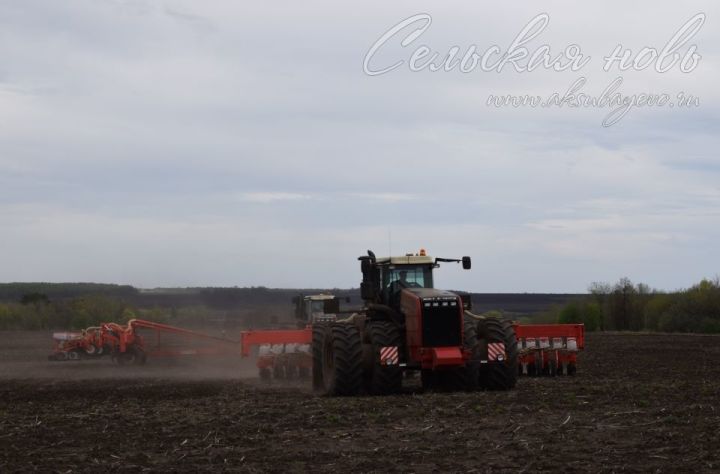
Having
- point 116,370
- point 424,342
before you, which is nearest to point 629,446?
point 424,342

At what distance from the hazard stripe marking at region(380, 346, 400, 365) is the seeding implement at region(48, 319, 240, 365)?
746 inches

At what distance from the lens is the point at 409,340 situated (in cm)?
2081

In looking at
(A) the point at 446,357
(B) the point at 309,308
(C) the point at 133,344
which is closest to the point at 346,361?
(A) the point at 446,357

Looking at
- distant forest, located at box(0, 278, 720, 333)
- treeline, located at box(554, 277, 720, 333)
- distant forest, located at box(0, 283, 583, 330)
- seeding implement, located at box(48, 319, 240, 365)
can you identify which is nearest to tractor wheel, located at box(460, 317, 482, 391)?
seeding implement, located at box(48, 319, 240, 365)

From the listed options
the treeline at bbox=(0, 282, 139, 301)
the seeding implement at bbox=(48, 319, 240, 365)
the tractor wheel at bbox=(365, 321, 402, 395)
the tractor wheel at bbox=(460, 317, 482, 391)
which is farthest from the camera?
the treeline at bbox=(0, 282, 139, 301)

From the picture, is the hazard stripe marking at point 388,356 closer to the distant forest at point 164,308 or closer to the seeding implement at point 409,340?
the seeding implement at point 409,340

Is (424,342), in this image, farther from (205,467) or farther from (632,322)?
(632,322)

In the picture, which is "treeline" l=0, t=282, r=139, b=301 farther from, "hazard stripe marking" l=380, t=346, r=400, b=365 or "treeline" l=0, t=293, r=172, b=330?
"hazard stripe marking" l=380, t=346, r=400, b=365

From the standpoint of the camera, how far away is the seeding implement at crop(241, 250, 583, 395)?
2023 cm

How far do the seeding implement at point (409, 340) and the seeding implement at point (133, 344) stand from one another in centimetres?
1669

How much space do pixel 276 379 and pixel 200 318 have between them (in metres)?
29.7

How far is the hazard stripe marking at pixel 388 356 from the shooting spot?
20.1 meters

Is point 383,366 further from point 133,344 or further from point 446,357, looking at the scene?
point 133,344

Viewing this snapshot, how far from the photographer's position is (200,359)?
3853 cm
